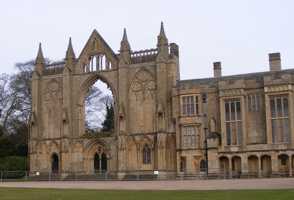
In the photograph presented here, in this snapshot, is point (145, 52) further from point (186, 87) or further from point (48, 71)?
point (48, 71)

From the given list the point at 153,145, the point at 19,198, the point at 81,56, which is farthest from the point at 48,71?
the point at 19,198

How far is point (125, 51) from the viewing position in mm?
58469

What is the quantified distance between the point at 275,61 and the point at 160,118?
13.1 m

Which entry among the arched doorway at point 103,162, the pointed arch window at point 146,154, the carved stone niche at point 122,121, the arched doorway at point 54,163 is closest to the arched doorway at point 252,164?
the pointed arch window at point 146,154

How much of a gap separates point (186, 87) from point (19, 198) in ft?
106

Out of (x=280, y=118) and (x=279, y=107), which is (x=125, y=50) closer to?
(x=279, y=107)

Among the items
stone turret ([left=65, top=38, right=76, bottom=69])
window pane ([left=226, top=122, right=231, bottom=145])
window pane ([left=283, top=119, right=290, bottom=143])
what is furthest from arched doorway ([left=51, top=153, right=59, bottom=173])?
window pane ([left=283, top=119, right=290, bottom=143])

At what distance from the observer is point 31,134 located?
61.7 metres

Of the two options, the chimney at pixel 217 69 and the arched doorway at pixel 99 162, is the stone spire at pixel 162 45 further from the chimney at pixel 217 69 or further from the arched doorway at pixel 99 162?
the arched doorway at pixel 99 162

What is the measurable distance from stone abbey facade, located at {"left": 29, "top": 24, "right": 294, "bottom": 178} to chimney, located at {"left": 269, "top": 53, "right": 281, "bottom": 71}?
10cm

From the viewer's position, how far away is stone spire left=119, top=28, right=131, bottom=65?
58.1m

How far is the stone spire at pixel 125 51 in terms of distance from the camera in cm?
5812

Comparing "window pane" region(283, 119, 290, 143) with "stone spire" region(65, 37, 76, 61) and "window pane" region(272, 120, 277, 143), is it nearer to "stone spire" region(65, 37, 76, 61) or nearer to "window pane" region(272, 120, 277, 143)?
"window pane" region(272, 120, 277, 143)

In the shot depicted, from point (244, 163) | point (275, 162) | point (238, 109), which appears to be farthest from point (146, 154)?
point (275, 162)
